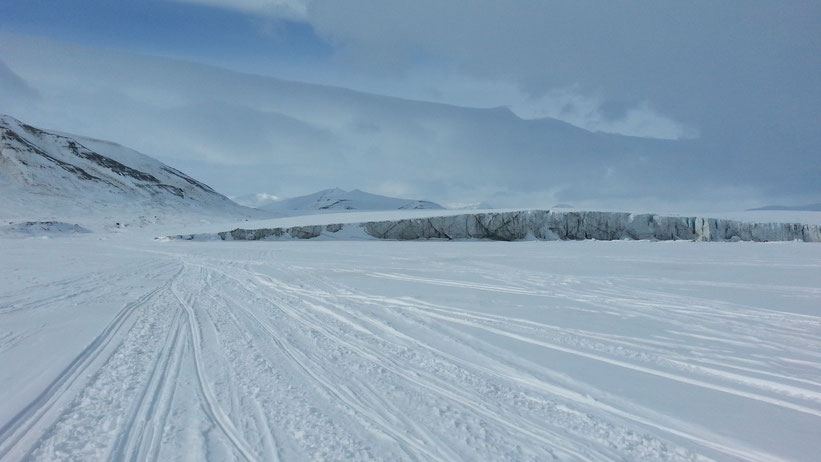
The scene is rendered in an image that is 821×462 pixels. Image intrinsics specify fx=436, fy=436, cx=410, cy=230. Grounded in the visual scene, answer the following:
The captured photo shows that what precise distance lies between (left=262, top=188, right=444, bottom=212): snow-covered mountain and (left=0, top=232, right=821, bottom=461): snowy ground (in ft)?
430

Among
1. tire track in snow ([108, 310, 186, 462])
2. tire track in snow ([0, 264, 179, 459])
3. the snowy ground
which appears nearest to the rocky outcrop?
the snowy ground

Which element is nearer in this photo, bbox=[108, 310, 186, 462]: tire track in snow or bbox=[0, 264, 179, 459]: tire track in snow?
bbox=[108, 310, 186, 462]: tire track in snow

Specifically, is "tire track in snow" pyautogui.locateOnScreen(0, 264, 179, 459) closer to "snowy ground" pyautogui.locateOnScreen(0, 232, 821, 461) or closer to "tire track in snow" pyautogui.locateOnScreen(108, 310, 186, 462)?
"snowy ground" pyautogui.locateOnScreen(0, 232, 821, 461)

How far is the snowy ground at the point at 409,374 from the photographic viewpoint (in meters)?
3.25

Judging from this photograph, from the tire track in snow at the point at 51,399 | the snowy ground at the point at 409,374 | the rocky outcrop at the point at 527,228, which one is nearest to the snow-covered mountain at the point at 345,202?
the rocky outcrop at the point at 527,228

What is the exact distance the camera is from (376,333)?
636 centimetres

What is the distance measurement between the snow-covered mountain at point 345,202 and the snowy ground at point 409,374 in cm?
13097

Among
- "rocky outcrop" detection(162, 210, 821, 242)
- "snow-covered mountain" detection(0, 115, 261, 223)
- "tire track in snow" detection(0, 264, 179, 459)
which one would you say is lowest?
"tire track in snow" detection(0, 264, 179, 459)

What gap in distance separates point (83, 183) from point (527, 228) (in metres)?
75.4

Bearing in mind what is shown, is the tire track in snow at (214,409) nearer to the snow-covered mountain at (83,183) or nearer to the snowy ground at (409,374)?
the snowy ground at (409,374)

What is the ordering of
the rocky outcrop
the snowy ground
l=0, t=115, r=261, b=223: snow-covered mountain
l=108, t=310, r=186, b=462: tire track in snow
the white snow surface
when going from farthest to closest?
1. the white snow surface
2. l=0, t=115, r=261, b=223: snow-covered mountain
3. the rocky outcrop
4. the snowy ground
5. l=108, t=310, r=186, b=462: tire track in snow

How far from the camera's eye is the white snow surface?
146m

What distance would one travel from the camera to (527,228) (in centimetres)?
3416

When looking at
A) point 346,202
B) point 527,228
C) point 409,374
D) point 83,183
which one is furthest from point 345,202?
point 409,374
